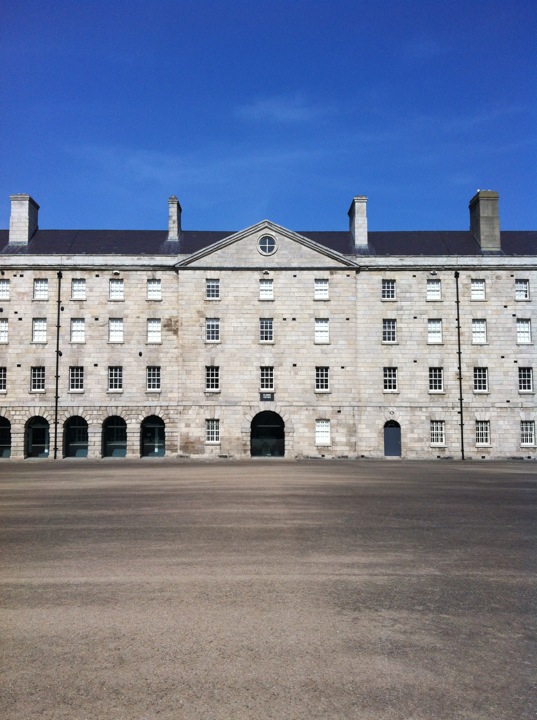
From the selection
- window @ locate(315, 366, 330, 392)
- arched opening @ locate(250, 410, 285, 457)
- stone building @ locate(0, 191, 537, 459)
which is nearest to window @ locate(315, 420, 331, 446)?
stone building @ locate(0, 191, 537, 459)

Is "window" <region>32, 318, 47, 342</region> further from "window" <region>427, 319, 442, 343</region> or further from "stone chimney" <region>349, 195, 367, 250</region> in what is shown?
"window" <region>427, 319, 442, 343</region>

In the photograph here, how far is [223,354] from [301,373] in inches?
232

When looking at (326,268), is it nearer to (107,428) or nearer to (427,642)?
(107,428)

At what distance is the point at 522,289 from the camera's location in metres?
42.8

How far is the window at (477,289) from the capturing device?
4266cm

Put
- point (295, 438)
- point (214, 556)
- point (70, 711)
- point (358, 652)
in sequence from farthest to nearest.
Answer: point (295, 438) → point (214, 556) → point (358, 652) → point (70, 711)

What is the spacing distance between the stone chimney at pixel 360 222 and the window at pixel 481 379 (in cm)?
1278

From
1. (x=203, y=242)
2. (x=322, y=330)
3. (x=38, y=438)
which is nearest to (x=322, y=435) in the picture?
(x=322, y=330)

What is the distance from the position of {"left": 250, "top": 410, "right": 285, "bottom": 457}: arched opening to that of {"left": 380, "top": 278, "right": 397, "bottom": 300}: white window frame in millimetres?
12223

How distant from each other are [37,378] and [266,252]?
19335mm

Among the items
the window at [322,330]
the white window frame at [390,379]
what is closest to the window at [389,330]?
the white window frame at [390,379]

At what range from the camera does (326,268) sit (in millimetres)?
42250

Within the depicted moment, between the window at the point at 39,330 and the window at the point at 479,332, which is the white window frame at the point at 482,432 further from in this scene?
the window at the point at 39,330

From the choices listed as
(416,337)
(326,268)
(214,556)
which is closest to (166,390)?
(326,268)
